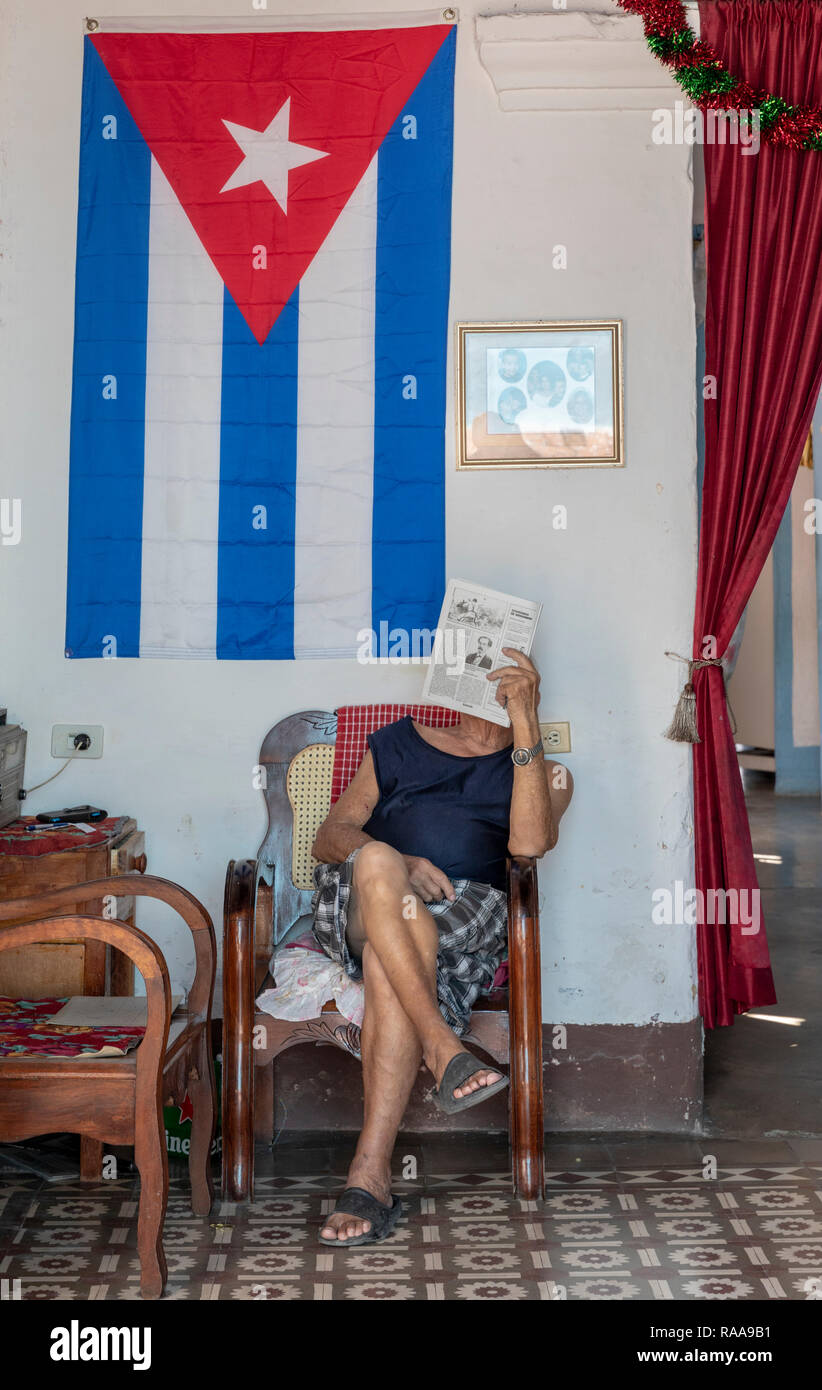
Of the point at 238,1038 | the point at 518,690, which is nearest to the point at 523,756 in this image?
the point at 518,690

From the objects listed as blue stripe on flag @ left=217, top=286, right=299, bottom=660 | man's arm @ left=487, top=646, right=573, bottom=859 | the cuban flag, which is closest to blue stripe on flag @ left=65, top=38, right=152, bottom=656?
the cuban flag

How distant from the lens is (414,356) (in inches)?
139

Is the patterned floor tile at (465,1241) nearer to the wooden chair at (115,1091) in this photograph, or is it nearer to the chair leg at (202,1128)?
the chair leg at (202,1128)

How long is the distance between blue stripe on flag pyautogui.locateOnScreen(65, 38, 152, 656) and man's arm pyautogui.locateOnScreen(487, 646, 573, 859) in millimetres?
1126

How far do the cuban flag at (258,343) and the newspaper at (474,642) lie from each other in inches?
13.3

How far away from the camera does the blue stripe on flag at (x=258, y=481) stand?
355cm

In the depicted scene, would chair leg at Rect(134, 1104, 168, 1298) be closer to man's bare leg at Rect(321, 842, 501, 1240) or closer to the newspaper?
man's bare leg at Rect(321, 842, 501, 1240)

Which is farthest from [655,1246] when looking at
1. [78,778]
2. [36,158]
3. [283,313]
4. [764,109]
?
[36,158]

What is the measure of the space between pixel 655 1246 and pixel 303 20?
3.30 meters

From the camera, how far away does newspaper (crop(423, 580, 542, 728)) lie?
125 inches

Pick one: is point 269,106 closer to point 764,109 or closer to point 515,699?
point 764,109

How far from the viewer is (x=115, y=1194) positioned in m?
2.99

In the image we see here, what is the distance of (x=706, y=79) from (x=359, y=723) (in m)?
1.99

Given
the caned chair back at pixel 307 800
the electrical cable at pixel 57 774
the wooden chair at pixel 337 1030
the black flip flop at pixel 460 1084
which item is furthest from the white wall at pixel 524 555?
the black flip flop at pixel 460 1084
